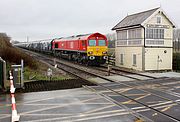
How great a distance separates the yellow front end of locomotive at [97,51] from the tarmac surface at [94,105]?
12999mm

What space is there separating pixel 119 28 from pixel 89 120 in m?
19.5

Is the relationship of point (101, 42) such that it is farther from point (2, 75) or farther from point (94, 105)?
point (94, 105)

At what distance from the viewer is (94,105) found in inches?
358

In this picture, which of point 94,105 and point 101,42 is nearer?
point 94,105

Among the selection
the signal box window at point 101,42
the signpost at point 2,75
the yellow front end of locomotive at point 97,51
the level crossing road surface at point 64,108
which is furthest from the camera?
the signal box window at point 101,42

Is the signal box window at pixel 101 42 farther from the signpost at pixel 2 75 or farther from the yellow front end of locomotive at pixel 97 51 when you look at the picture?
the signpost at pixel 2 75

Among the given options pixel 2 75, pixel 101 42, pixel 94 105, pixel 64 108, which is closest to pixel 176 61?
pixel 101 42

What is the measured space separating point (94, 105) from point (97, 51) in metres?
17.0

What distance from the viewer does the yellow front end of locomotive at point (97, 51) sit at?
2538 cm

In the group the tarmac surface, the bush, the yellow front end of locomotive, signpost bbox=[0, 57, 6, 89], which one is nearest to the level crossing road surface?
the tarmac surface

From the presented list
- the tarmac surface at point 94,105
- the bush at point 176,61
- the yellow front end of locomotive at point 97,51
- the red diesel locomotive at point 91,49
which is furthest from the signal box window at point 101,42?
the tarmac surface at point 94,105

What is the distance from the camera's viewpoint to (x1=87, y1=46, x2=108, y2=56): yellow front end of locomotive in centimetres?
2538

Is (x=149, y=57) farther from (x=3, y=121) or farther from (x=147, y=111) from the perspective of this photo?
(x=3, y=121)

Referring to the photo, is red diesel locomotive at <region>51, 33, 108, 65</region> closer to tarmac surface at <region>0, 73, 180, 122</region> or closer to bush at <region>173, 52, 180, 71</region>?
bush at <region>173, 52, 180, 71</region>
